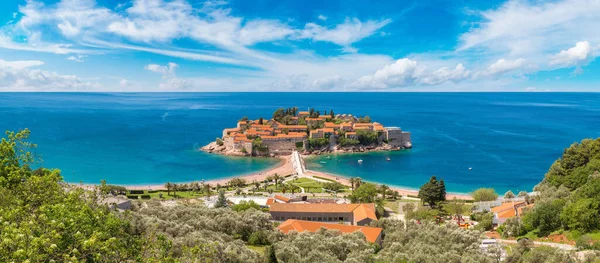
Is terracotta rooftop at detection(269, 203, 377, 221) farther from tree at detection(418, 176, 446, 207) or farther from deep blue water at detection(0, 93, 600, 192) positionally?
deep blue water at detection(0, 93, 600, 192)

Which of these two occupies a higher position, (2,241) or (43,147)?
(2,241)

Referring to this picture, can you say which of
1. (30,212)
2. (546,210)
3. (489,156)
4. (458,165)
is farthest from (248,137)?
(30,212)

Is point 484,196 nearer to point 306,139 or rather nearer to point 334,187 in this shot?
point 334,187

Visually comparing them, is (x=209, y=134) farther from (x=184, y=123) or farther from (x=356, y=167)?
(x=356, y=167)

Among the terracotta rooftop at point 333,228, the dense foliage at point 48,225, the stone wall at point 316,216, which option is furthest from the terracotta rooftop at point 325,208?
the dense foliage at point 48,225

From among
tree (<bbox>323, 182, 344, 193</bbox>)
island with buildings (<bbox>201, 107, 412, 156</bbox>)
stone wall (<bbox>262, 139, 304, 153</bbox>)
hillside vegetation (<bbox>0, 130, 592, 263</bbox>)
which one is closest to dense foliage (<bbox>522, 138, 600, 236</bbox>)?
hillside vegetation (<bbox>0, 130, 592, 263</bbox>)

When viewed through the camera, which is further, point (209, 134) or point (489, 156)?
point (209, 134)

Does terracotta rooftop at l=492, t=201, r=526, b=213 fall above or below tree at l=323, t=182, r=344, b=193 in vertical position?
above
